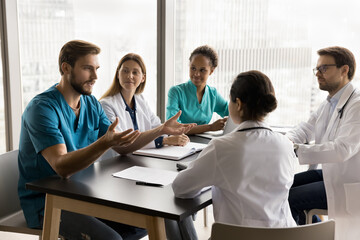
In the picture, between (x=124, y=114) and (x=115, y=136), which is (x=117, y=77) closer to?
(x=124, y=114)

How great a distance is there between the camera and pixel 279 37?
3422mm

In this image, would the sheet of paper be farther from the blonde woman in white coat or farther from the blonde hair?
the blonde hair

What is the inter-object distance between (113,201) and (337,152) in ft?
4.02

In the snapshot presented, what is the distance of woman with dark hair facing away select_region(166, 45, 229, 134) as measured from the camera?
10.1 feet

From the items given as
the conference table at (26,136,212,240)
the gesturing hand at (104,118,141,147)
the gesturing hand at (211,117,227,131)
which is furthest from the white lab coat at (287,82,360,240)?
the gesturing hand at (104,118,141,147)

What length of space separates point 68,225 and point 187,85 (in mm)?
1641

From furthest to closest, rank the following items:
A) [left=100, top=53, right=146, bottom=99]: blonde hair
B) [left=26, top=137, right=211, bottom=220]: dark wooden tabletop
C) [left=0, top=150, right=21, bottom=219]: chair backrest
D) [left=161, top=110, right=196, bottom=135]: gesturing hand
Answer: [left=100, top=53, right=146, bottom=99]: blonde hair < [left=161, top=110, right=196, bottom=135]: gesturing hand < [left=0, top=150, right=21, bottom=219]: chair backrest < [left=26, top=137, right=211, bottom=220]: dark wooden tabletop

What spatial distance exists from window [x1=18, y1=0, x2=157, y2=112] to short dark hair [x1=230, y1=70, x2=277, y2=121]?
7.48 ft

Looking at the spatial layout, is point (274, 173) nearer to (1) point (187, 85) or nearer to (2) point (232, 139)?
(2) point (232, 139)

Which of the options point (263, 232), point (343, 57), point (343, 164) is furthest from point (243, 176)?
point (343, 57)

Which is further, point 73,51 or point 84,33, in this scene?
point 84,33

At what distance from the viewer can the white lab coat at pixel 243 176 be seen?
4.77 ft

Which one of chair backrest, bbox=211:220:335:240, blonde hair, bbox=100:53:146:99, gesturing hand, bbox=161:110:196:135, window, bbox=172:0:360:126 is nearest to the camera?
chair backrest, bbox=211:220:335:240

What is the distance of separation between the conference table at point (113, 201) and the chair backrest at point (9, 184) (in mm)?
405
